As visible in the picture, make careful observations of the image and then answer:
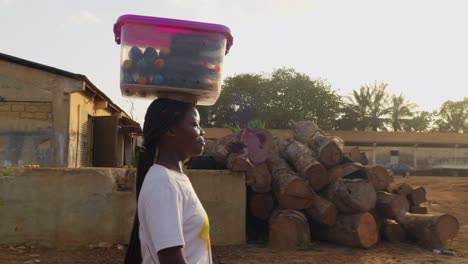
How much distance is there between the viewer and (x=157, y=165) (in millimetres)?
1678

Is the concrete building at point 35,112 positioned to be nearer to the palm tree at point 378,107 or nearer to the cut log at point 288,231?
the cut log at point 288,231

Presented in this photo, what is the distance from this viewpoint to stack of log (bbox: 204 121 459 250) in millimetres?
6988

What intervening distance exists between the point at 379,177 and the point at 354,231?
1.44 m

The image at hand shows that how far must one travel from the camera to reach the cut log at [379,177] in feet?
25.9

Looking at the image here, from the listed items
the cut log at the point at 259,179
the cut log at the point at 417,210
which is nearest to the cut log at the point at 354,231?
the cut log at the point at 259,179

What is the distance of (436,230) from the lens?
708 centimetres

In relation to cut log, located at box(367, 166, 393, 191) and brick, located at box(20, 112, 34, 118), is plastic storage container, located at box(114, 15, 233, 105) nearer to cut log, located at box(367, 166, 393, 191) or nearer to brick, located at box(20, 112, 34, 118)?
cut log, located at box(367, 166, 393, 191)

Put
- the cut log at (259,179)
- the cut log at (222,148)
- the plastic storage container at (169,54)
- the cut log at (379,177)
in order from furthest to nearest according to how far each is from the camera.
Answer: the cut log at (379,177), the cut log at (222,148), the cut log at (259,179), the plastic storage container at (169,54)

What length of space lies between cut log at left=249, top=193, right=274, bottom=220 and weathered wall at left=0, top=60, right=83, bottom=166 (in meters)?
5.33

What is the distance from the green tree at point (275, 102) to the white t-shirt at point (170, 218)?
1373 inches

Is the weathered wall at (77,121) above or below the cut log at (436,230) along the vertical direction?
above

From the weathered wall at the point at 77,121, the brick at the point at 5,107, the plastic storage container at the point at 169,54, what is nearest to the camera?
the plastic storage container at the point at 169,54

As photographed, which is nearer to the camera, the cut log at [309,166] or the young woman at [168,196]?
the young woman at [168,196]

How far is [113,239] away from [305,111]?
31.0 m
